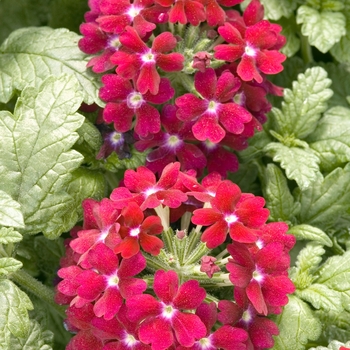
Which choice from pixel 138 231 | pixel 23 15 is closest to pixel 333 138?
pixel 138 231

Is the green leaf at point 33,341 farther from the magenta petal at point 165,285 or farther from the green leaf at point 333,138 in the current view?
the green leaf at point 333,138

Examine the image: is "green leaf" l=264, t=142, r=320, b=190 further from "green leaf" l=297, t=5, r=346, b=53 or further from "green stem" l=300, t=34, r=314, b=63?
"green stem" l=300, t=34, r=314, b=63

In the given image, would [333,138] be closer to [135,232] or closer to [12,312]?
[135,232]

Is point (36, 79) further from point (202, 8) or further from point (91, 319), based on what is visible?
point (91, 319)

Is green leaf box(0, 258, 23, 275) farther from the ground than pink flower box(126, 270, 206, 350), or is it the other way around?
green leaf box(0, 258, 23, 275)

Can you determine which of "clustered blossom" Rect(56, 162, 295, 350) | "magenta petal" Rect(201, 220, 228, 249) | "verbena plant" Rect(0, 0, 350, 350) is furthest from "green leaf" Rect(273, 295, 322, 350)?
"magenta petal" Rect(201, 220, 228, 249)

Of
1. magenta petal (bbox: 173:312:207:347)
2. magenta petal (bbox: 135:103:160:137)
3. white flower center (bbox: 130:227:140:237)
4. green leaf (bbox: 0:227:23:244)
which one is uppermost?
magenta petal (bbox: 135:103:160:137)

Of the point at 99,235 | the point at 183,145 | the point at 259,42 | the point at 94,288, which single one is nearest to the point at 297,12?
the point at 259,42
